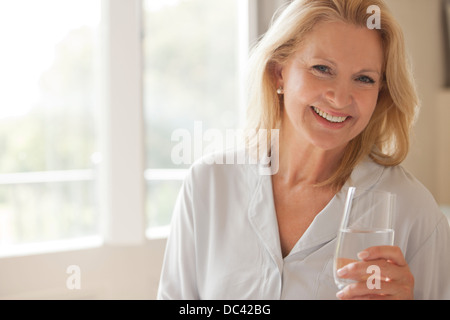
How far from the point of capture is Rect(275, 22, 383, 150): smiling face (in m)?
1.15

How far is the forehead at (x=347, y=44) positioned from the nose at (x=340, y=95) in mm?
46

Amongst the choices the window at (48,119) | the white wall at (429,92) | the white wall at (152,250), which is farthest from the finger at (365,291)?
the white wall at (429,92)

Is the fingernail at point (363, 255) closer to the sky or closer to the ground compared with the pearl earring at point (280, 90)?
closer to the ground

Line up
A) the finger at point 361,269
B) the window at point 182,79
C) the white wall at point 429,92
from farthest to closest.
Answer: the white wall at point 429,92 < the window at point 182,79 < the finger at point 361,269

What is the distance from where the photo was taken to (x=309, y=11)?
47.2 inches

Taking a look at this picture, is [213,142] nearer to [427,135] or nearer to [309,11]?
[427,135]

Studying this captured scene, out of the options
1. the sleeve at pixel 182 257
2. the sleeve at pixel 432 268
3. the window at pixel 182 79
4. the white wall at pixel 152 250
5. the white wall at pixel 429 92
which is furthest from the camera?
the white wall at pixel 429 92

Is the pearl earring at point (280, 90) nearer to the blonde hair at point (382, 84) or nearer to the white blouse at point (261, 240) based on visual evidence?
the blonde hair at point (382, 84)

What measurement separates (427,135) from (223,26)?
1.01 meters

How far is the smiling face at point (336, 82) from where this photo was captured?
1.15 metres

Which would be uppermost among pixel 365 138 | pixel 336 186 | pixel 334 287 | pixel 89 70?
pixel 89 70

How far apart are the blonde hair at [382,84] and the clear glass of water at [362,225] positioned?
0.39 meters

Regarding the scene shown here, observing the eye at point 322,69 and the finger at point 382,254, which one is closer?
the finger at point 382,254
